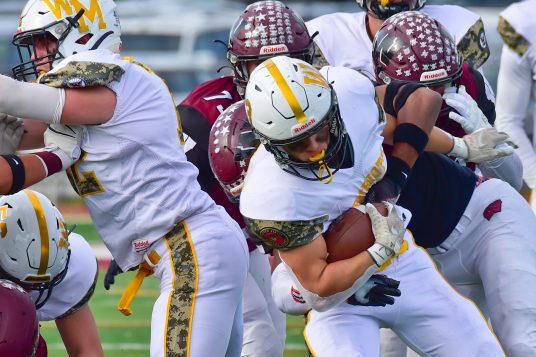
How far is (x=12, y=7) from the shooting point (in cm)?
1475

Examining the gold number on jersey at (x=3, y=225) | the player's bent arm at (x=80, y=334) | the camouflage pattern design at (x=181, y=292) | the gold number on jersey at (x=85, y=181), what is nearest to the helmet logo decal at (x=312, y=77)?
the camouflage pattern design at (x=181, y=292)

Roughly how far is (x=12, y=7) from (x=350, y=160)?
36.4 feet

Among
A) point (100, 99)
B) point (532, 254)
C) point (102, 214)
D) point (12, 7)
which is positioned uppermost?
point (100, 99)

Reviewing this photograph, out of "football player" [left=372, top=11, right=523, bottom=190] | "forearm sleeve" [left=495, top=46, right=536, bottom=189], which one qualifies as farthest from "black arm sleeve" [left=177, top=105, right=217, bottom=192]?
"forearm sleeve" [left=495, top=46, right=536, bottom=189]

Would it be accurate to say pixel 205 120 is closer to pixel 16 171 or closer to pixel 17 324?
pixel 16 171

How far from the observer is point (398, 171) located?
4449 mm

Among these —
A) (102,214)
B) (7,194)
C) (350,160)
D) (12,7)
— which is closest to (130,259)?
(102,214)

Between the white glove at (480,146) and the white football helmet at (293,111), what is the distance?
833mm

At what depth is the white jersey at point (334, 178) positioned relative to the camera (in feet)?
13.5

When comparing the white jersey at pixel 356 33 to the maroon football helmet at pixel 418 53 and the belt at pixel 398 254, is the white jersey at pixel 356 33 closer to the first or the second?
the maroon football helmet at pixel 418 53

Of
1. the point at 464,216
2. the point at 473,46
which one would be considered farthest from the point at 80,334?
the point at 473,46

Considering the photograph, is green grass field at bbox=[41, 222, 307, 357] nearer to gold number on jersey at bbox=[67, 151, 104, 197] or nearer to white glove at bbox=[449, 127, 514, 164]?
white glove at bbox=[449, 127, 514, 164]

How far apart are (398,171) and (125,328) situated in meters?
3.28

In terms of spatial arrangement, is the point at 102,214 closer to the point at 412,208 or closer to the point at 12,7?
the point at 412,208
